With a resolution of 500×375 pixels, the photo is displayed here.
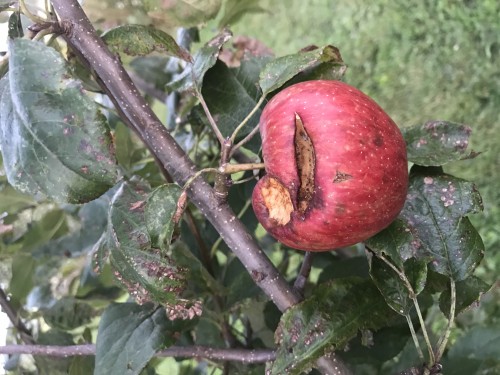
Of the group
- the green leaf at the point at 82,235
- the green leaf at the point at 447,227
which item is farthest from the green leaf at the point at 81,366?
the green leaf at the point at 447,227

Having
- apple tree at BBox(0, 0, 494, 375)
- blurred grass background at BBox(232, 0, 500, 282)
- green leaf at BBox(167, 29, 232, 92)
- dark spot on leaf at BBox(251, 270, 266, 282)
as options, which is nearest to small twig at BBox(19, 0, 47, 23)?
A: apple tree at BBox(0, 0, 494, 375)

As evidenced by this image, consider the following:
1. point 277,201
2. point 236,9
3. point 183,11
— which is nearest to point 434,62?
point 236,9

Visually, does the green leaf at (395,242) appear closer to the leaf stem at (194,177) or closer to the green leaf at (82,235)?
the leaf stem at (194,177)

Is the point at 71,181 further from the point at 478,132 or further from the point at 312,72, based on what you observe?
the point at 478,132

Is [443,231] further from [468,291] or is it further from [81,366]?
[81,366]

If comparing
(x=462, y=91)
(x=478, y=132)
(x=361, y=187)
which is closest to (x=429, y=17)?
(x=462, y=91)

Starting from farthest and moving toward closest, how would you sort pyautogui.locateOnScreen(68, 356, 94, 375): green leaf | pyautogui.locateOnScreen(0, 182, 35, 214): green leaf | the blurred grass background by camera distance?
the blurred grass background < pyautogui.locateOnScreen(0, 182, 35, 214): green leaf < pyautogui.locateOnScreen(68, 356, 94, 375): green leaf

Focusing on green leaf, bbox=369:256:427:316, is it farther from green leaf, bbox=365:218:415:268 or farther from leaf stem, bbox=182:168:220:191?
leaf stem, bbox=182:168:220:191
